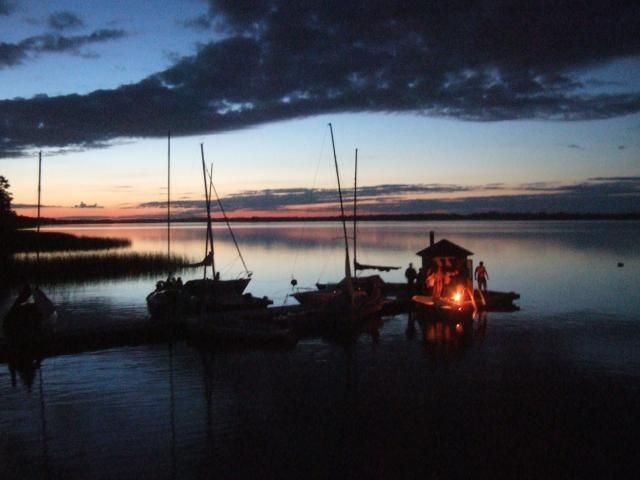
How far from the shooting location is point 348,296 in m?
25.4

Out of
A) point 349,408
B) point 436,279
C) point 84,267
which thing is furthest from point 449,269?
point 84,267

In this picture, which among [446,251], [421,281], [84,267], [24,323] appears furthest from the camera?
[84,267]

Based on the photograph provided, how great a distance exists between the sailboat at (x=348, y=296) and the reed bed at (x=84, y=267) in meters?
14.5

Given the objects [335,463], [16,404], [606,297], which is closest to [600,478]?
[335,463]

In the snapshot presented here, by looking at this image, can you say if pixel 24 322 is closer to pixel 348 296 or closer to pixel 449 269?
pixel 348 296

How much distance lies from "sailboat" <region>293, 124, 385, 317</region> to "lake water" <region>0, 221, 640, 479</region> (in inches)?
60.2

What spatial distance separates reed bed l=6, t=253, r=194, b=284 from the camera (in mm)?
42781

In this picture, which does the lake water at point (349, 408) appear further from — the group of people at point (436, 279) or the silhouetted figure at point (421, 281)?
the silhouetted figure at point (421, 281)

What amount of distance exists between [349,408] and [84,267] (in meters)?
37.9

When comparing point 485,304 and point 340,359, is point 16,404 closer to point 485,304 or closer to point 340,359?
point 340,359

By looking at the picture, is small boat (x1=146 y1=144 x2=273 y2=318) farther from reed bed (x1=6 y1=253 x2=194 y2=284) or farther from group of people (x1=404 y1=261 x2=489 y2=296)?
reed bed (x1=6 y1=253 x2=194 y2=284)

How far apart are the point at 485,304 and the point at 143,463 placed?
919 inches

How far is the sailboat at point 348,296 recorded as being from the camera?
25.2 m

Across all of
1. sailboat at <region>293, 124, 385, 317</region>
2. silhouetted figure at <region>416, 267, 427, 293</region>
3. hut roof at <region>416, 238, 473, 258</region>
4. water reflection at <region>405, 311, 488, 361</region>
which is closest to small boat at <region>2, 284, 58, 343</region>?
sailboat at <region>293, 124, 385, 317</region>
